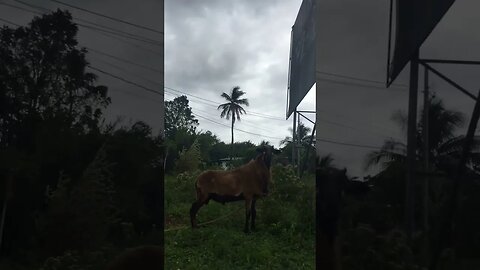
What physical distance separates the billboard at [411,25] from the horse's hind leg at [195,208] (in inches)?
73.7

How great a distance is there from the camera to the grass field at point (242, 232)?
14.2ft

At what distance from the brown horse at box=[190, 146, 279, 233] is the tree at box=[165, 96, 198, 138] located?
1.47 feet

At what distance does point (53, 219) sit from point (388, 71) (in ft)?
9.51

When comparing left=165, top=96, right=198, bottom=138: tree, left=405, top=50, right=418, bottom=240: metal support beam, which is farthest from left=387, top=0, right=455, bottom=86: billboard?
left=165, top=96, right=198, bottom=138: tree

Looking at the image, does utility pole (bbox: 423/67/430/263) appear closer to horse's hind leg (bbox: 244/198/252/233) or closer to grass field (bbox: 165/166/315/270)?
grass field (bbox: 165/166/315/270)

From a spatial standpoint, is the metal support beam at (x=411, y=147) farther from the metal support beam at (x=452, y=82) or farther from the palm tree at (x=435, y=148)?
the metal support beam at (x=452, y=82)

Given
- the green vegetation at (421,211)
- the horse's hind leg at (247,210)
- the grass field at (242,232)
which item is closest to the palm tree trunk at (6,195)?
the grass field at (242,232)

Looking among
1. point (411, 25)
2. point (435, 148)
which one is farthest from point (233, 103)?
point (435, 148)

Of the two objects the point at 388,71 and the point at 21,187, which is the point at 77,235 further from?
the point at 388,71

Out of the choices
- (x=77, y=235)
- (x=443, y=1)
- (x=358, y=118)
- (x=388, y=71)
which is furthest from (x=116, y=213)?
(x=443, y=1)

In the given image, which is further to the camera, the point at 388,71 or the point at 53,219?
the point at 388,71

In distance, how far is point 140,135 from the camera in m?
4.12

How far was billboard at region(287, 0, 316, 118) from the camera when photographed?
461cm

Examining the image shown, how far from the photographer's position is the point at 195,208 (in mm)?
4520
